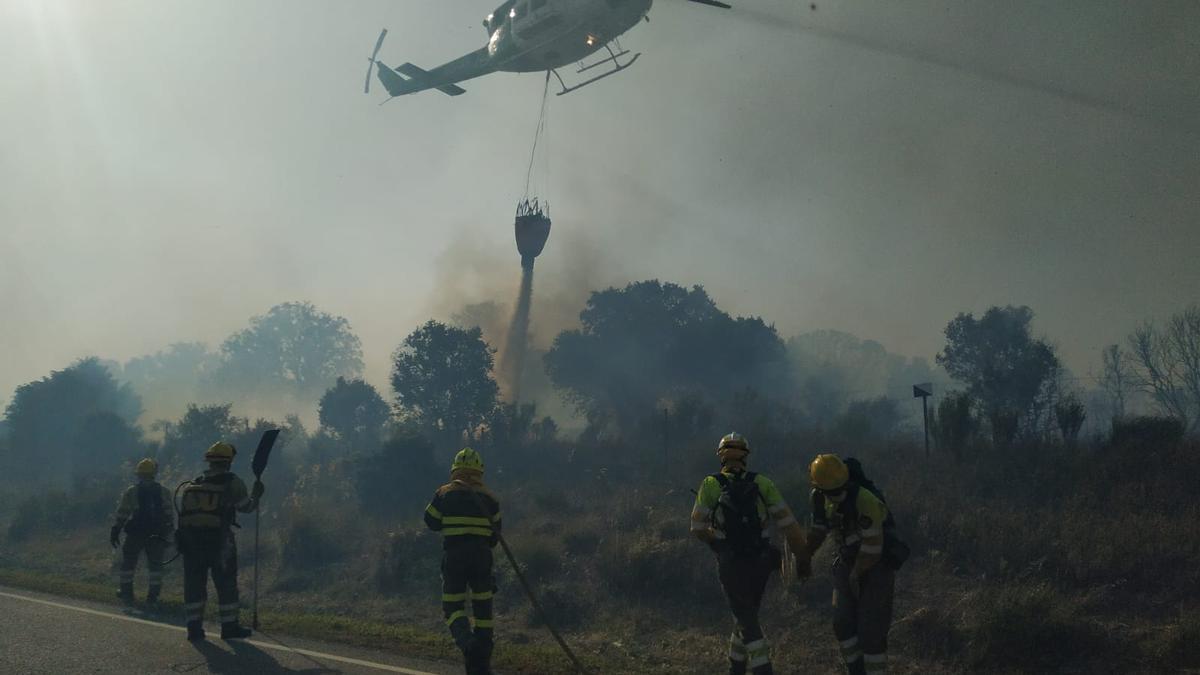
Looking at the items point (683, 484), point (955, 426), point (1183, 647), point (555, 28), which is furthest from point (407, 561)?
point (555, 28)

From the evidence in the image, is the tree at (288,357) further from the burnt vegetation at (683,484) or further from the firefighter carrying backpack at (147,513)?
the firefighter carrying backpack at (147,513)

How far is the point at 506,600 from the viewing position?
42.5 feet

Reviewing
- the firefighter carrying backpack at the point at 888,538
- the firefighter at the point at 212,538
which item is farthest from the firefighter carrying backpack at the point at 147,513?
the firefighter carrying backpack at the point at 888,538

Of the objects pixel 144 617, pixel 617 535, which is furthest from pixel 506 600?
pixel 144 617

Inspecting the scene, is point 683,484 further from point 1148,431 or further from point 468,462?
point 468,462

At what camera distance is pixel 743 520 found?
664cm

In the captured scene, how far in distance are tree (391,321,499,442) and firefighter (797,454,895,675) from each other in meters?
41.2

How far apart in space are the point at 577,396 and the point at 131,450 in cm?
2896

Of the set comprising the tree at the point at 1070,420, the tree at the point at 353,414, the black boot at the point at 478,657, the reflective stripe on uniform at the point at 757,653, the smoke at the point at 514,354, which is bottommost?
the black boot at the point at 478,657

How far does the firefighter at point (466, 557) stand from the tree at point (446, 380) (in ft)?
131

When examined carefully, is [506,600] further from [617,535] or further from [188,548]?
[188,548]

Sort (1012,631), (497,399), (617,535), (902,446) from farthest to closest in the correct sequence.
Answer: (497,399), (902,446), (617,535), (1012,631)

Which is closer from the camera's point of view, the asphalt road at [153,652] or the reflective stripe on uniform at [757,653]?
the reflective stripe on uniform at [757,653]

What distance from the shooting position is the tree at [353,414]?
184 feet
